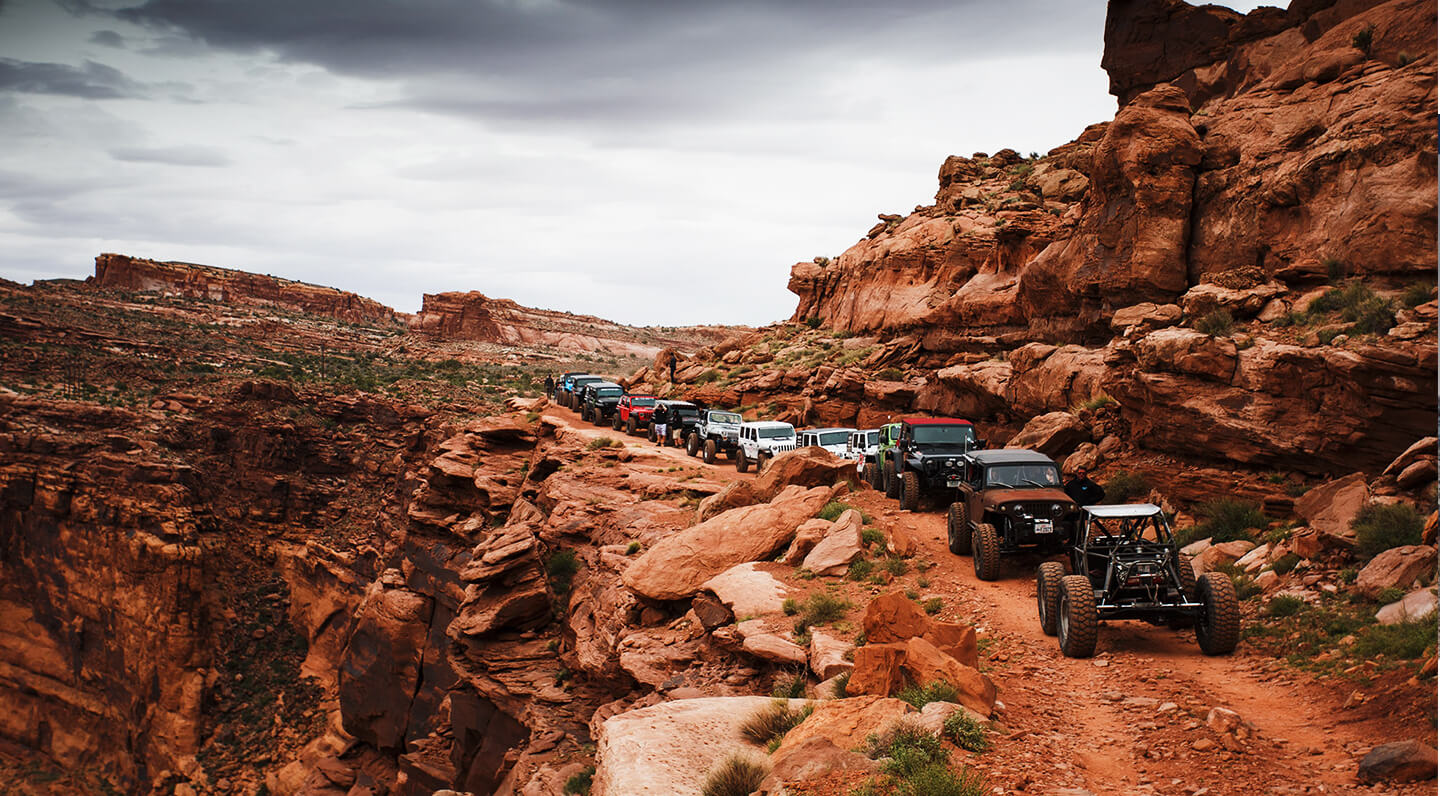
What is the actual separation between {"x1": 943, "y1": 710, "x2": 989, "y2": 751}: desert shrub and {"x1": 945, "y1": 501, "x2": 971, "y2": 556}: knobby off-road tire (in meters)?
7.58

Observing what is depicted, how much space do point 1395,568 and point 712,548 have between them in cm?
1019

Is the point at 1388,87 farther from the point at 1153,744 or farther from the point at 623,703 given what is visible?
the point at 623,703

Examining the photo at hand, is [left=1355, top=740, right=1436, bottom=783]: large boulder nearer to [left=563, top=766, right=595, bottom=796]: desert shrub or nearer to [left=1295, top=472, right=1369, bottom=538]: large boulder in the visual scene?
[left=1295, top=472, right=1369, bottom=538]: large boulder

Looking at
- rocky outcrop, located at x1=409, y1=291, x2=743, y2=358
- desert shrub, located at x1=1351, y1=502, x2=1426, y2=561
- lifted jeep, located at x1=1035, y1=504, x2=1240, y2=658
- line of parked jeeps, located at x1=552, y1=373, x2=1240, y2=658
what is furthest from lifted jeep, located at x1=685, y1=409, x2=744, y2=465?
rocky outcrop, located at x1=409, y1=291, x2=743, y2=358

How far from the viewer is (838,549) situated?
14.9 metres

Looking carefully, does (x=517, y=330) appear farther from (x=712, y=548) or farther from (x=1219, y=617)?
(x=1219, y=617)

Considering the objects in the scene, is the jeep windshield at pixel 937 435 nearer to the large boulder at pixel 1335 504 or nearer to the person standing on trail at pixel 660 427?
the large boulder at pixel 1335 504

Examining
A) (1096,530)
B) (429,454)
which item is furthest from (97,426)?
(1096,530)

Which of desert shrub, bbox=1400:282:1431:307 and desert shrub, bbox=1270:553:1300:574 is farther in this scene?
desert shrub, bbox=1400:282:1431:307

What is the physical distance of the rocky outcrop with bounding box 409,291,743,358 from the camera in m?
109

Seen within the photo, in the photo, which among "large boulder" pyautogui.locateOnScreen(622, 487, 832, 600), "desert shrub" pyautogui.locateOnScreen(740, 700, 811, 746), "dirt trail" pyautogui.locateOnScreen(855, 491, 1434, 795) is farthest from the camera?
"large boulder" pyautogui.locateOnScreen(622, 487, 832, 600)

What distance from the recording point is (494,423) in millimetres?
34938

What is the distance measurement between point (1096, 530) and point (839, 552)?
4.04m

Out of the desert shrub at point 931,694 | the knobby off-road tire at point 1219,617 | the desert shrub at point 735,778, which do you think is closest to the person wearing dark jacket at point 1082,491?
the knobby off-road tire at point 1219,617
